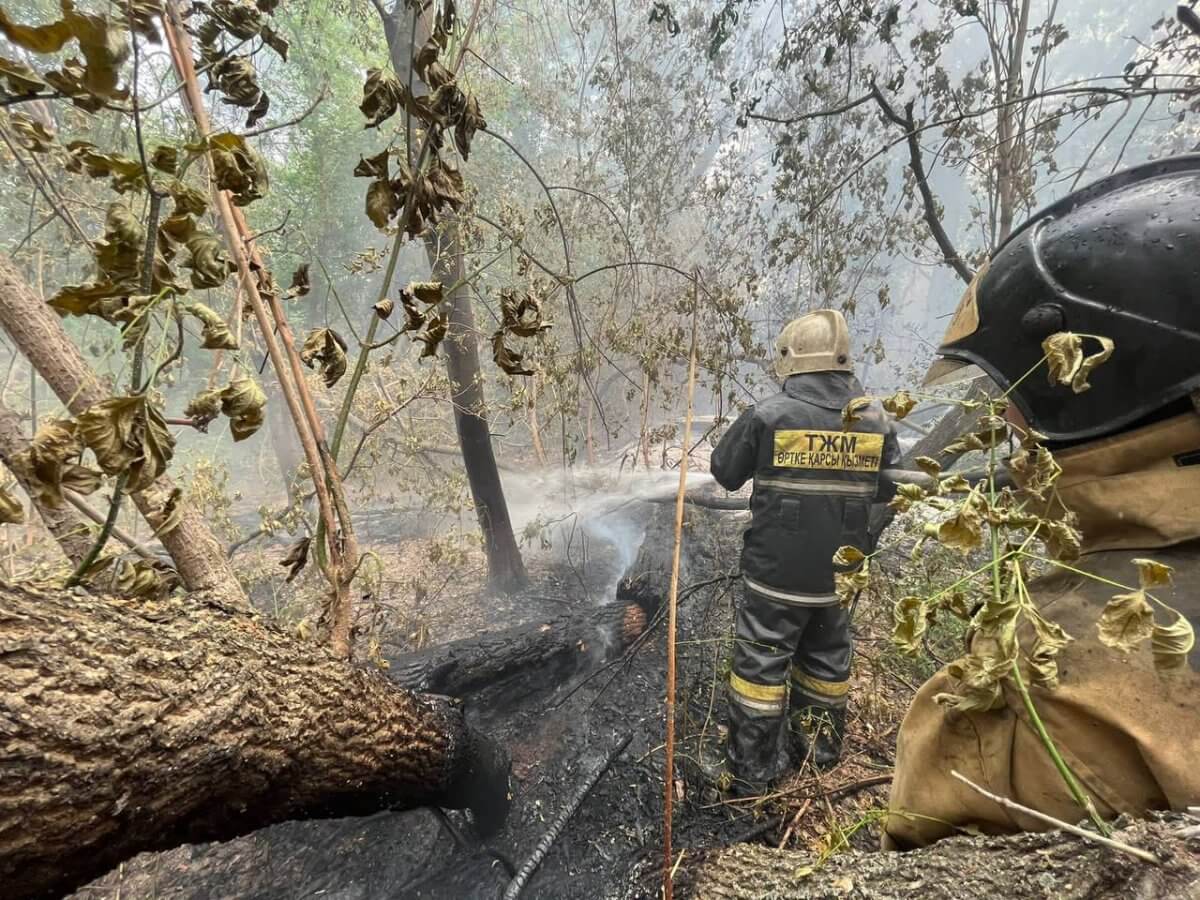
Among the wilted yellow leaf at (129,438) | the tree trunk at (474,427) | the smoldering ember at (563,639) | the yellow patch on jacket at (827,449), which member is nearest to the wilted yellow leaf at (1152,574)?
the smoldering ember at (563,639)

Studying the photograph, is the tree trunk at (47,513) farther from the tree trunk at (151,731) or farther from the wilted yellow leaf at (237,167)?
Answer: the wilted yellow leaf at (237,167)

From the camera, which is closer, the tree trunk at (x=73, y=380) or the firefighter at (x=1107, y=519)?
the firefighter at (x=1107, y=519)

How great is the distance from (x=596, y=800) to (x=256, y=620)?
6.65ft

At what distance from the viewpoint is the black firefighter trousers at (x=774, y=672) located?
2.41 meters

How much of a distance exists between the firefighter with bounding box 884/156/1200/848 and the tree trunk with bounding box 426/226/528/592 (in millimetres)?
3122

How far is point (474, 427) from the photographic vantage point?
4746 millimetres

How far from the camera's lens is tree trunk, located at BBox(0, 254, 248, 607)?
146cm

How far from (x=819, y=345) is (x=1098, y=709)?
197 cm

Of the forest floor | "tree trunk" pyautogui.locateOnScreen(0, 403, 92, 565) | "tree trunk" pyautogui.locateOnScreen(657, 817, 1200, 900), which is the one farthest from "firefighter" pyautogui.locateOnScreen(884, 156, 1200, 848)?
"tree trunk" pyautogui.locateOnScreen(0, 403, 92, 565)

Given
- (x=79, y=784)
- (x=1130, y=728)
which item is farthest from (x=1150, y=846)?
(x=79, y=784)

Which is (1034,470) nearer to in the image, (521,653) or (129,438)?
(129,438)

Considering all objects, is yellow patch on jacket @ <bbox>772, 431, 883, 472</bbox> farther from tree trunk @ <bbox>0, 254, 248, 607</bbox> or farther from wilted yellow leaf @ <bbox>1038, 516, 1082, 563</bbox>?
tree trunk @ <bbox>0, 254, 248, 607</bbox>

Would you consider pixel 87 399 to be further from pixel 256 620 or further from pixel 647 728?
pixel 647 728

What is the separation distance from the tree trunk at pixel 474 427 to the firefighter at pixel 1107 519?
312cm
